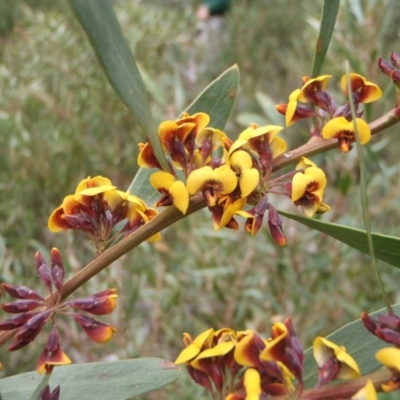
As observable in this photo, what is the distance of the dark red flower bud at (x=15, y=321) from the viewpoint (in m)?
0.45

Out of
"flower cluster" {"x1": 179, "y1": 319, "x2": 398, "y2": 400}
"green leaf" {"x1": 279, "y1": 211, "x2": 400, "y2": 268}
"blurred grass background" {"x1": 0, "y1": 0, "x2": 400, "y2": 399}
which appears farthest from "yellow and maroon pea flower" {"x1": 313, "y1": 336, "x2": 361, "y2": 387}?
"blurred grass background" {"x1": 0, "y1": 0, "x2": 400, "y2": 399}

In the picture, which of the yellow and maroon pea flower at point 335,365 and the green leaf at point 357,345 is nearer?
the yellow and maroon pea flower at point 335,365

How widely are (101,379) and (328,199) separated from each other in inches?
57.0

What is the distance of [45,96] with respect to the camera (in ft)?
6.93

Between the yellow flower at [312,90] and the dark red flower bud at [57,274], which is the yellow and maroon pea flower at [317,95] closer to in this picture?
the yellow flower at [312,90]

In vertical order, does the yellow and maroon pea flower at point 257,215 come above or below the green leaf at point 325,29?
below

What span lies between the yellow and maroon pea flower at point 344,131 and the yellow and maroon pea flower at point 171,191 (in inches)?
5.4

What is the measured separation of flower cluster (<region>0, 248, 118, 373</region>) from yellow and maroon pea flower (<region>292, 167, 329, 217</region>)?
0.59 ft

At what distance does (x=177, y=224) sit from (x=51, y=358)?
51.6 inches

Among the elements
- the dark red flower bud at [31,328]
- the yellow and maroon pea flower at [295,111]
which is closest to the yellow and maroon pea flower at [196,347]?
the dark red flower bud at [31,328]

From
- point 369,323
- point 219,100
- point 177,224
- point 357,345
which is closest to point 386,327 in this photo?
point 369,323

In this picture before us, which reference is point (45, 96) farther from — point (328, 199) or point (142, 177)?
point (142, 177)

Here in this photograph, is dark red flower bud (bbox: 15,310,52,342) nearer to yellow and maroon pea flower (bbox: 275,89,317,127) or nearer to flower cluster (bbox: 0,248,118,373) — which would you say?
flower cluster (bbox: 0,248,118,373)

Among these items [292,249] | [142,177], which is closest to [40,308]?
[142,177]
